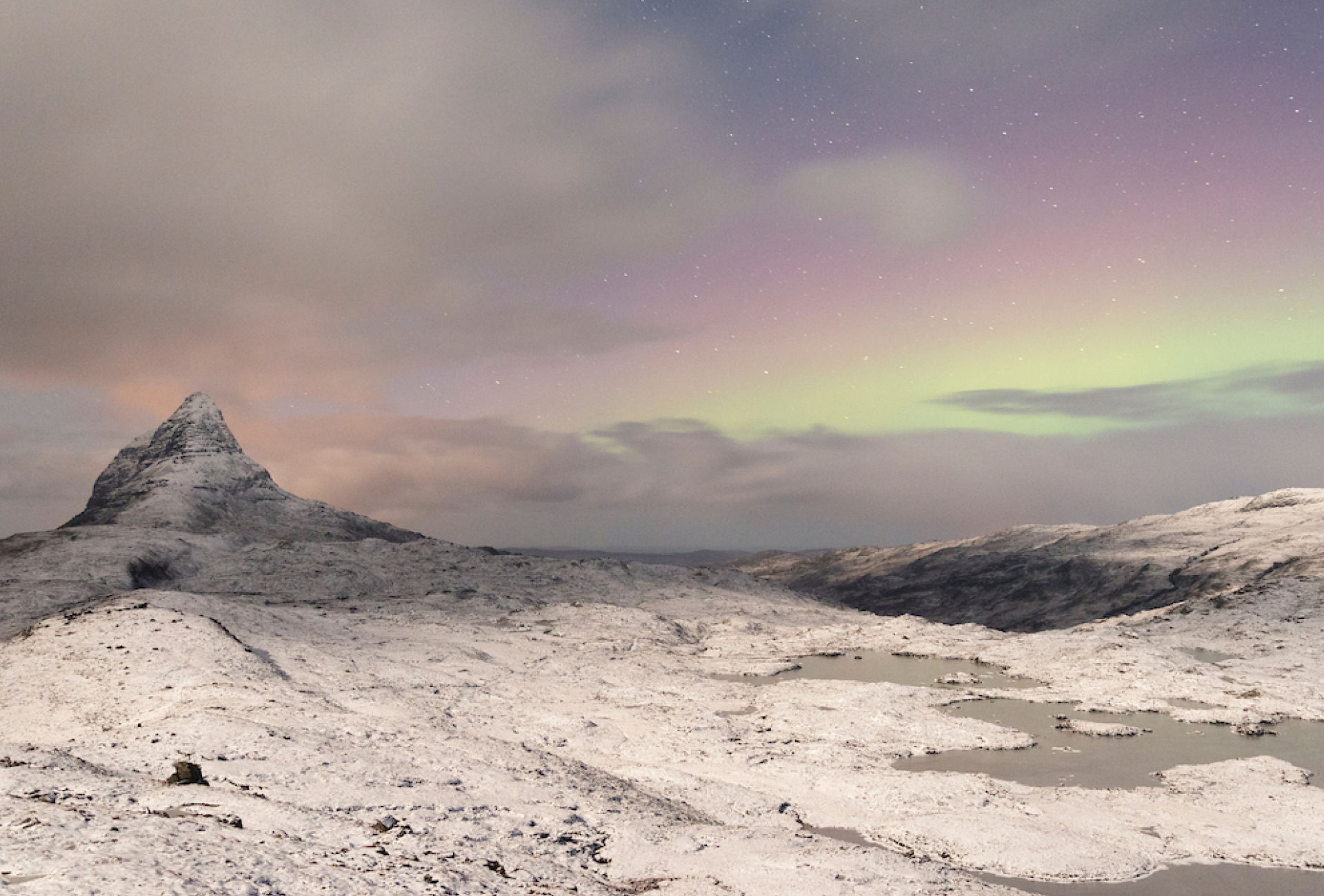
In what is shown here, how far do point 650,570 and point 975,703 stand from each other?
139 feet

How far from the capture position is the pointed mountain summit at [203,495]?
90500 millimetres

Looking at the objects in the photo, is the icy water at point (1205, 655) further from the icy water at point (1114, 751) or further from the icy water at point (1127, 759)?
the icy water at point (1114, 751)

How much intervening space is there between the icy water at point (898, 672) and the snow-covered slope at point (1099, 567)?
4452 cm

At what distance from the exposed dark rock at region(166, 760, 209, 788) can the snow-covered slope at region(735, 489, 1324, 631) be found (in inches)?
3281

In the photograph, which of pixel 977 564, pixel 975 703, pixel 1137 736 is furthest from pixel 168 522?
pixel 977 564

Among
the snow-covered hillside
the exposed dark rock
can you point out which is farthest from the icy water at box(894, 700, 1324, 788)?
the exposed dark rock

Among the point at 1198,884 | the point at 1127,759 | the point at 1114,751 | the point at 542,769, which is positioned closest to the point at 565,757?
the point at 542,769

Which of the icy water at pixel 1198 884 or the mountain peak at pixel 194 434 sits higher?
the mountain peak at pixel 194 434

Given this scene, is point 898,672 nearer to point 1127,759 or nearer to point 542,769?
point 1127,759

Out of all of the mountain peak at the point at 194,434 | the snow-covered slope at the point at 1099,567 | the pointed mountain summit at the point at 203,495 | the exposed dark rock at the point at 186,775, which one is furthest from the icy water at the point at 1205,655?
the mountain peak at the point at 194,434

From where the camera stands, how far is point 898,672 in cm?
4281

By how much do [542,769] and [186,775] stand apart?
766 centimetres

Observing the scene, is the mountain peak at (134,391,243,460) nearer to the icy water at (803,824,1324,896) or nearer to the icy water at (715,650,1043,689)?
the icy water at (715,650,1043,689)

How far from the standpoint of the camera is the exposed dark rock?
13.4m
